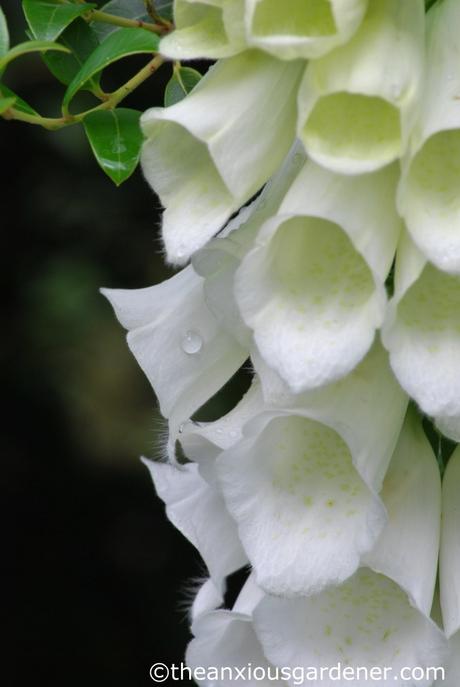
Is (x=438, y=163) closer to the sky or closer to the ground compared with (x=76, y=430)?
closer to the sky

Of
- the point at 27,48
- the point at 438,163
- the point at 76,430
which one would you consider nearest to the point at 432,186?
the point at 438,163

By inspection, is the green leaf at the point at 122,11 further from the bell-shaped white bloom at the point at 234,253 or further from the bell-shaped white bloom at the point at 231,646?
the bell-shaped white bloom at the point at 231,646

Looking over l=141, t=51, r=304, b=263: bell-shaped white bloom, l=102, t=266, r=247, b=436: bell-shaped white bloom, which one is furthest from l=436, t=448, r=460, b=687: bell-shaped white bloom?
l=141, t=51, r=304, b=263: bell-shaped white bloom

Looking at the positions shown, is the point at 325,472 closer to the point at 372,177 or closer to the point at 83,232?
the point at 372,177

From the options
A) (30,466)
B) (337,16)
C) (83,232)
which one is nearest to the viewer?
(337,16)

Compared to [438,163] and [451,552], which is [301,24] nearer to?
[438,163]

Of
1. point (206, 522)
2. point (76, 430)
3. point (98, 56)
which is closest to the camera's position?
point (98, 56)

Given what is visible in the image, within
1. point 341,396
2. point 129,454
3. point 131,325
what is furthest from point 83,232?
point 341,396
